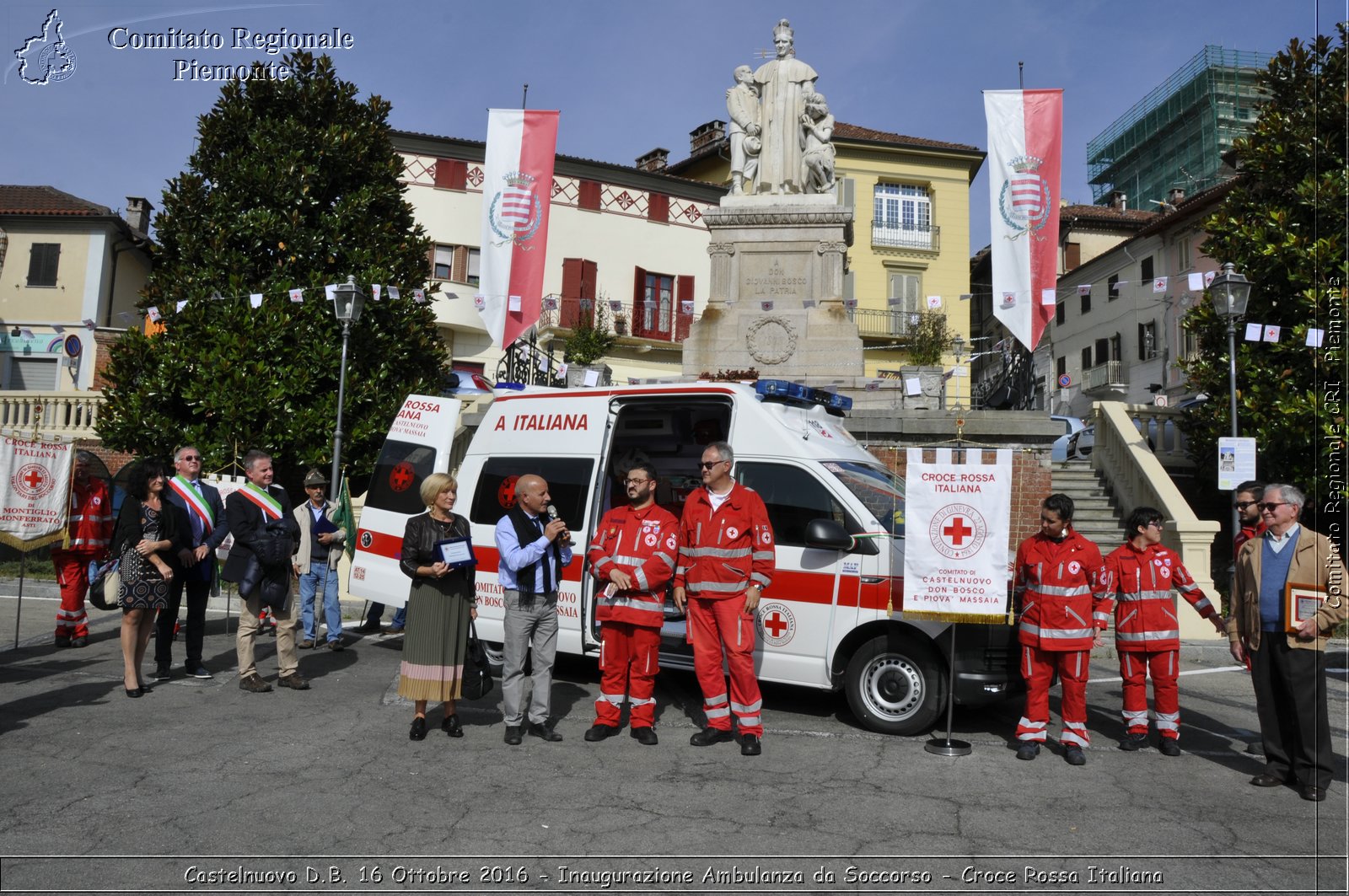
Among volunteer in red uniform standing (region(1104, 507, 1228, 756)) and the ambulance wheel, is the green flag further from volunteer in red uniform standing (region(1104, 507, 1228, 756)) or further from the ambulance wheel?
volunteer in red uniform standing (region(1104, 507, 1228, 756))

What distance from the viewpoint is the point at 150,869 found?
396 cm

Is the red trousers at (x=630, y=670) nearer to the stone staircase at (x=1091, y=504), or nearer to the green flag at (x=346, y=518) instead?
the green flag at (x=346, y=518)

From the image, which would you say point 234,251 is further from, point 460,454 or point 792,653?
point 792,653

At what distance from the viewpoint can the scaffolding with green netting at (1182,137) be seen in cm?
3173

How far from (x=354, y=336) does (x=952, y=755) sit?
519 inches

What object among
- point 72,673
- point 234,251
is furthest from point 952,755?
point 234,251

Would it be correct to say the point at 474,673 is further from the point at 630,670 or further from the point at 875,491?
the point at 875,491

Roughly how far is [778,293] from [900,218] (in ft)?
92.9

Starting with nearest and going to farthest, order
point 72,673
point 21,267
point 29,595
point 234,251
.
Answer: point 72,673 → point 29,595 → point 234,251 → point 21,267

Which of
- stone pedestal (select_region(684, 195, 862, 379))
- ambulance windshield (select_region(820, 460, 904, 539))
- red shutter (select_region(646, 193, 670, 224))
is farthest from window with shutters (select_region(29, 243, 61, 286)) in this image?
ambulance windshield (select_region(820, 460, 904, 539))

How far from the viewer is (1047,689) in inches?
250

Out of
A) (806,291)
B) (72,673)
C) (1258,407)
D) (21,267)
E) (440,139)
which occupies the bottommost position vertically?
(72,673)

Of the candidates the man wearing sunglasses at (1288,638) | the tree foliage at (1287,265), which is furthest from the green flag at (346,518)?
the tree foliage at (1287,265)

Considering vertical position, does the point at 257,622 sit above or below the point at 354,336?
below
